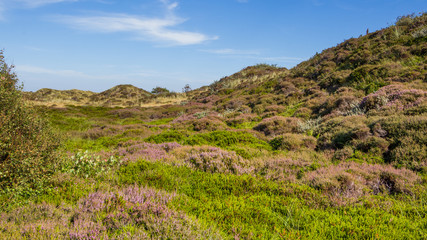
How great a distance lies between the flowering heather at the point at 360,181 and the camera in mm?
4480

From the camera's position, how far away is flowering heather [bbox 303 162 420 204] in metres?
4.48

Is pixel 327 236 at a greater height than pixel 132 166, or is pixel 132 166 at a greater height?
pixel 132 166

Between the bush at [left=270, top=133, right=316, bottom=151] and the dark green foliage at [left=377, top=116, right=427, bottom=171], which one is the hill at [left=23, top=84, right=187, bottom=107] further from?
the dark green foliage at [left=377, top=116, right=427, bottom=171]

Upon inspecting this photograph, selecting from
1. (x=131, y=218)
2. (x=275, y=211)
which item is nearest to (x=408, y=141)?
(x=275, y=211)

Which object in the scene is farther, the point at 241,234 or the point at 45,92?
the point at 45,92

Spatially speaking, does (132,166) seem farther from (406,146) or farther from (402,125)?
(402,125)

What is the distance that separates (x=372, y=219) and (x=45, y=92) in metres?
69.3

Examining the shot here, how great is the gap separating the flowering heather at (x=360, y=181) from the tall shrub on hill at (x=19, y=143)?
5679 millimetres

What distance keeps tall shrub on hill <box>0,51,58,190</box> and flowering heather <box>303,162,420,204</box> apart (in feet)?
18.6

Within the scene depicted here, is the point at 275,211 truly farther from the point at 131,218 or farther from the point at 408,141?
the point at 408,141

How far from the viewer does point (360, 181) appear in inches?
195

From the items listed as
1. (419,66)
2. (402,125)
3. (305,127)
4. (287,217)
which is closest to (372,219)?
(287,217)

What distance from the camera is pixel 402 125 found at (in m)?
6.67

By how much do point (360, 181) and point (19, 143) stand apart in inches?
283
